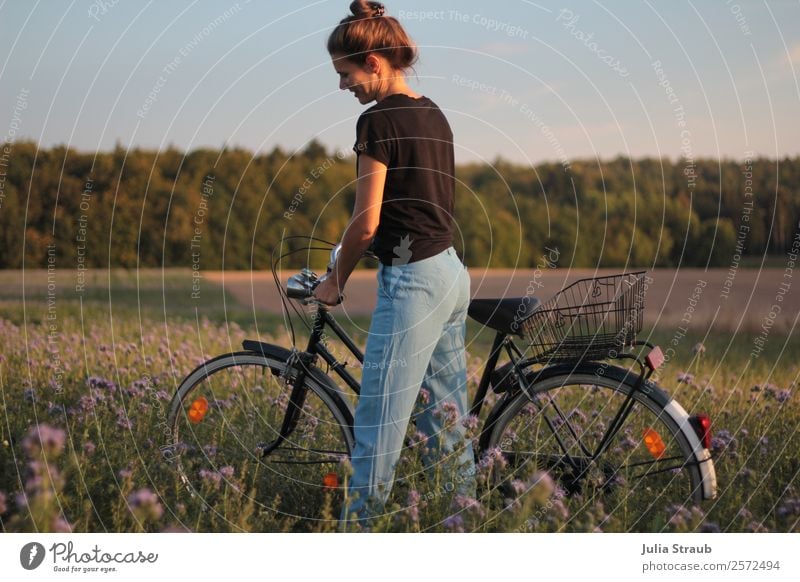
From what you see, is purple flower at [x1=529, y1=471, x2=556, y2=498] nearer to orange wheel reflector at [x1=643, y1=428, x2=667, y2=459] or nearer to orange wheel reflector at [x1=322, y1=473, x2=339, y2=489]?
orange wheel reflector at [x1=643, y1=428, x2=667, y2=459]

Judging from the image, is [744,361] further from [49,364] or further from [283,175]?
[283,175]

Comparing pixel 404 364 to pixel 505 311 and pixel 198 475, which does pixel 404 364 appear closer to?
pixel 505 311

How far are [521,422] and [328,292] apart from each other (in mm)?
1058

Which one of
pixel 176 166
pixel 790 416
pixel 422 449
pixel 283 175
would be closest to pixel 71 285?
pixel 176 166

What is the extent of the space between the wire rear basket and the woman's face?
1.04 m

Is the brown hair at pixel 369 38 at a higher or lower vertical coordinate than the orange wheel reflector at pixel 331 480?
higher

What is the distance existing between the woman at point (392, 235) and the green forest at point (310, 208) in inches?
109

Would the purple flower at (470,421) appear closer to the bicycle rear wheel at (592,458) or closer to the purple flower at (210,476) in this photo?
the bicycle rear wheel at (592,458)

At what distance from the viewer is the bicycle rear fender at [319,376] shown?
372 centimetres

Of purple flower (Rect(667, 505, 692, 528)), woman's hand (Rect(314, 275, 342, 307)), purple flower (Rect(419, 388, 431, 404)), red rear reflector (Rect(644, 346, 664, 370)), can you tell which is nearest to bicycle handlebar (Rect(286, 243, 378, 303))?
woman's hand (Rect(314, 275, 342, 307))

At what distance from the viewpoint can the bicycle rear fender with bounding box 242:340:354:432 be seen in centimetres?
372

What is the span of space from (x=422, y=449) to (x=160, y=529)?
3.88ft

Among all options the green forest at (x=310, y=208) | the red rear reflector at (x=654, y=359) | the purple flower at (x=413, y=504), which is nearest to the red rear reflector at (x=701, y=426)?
the red rear reflector at (x=654, y=359)

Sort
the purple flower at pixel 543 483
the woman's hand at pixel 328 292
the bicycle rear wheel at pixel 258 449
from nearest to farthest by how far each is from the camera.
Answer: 1. the purple flower at pixel 543 483
2. the woman's hand at pixel 328 292
3. the bicycle rear wheel at pixel 258 449
